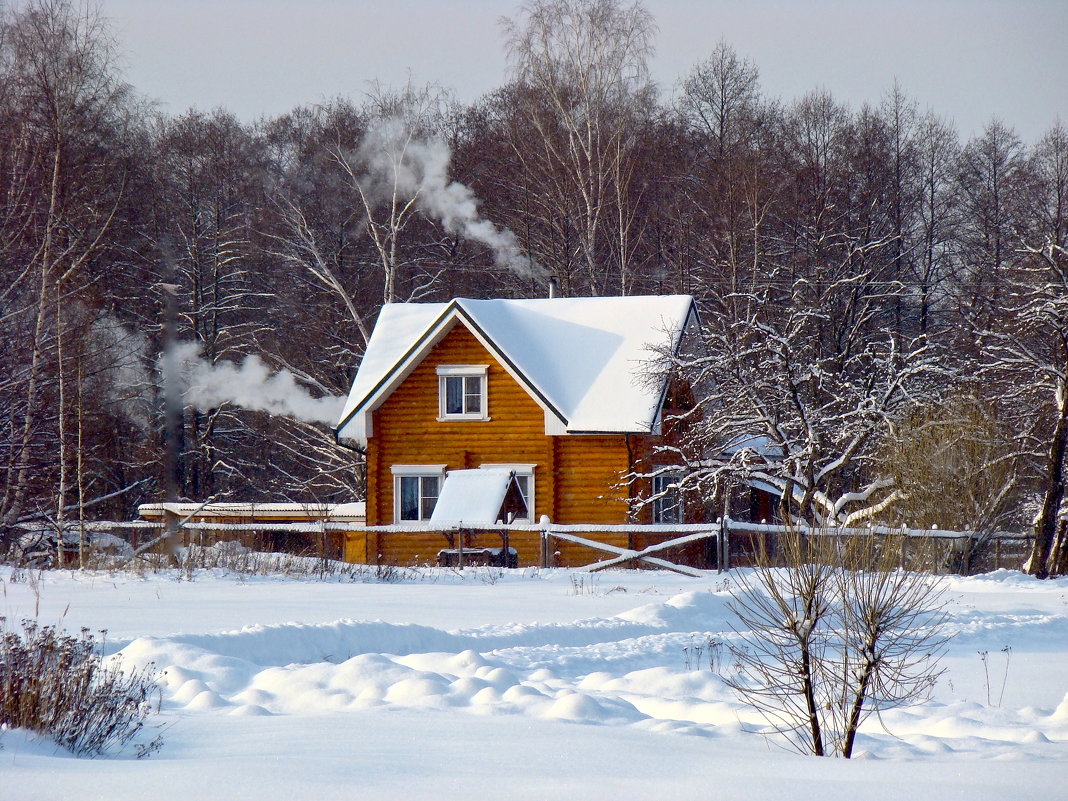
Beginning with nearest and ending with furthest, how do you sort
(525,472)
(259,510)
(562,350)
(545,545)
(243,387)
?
(545,545), (525,472), (562,350), (259,510), (243,387)

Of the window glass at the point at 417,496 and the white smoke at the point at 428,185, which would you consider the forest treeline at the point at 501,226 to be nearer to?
the white smoke at the point at 428,185

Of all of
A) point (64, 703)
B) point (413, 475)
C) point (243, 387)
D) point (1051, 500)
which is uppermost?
point (243, 387)

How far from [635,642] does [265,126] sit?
36995 millimetres

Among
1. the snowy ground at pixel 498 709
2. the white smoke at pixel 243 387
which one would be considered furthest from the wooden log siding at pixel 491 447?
the snowy ground at pixel 498 709

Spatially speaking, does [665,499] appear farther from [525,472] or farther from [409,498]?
[409,498]

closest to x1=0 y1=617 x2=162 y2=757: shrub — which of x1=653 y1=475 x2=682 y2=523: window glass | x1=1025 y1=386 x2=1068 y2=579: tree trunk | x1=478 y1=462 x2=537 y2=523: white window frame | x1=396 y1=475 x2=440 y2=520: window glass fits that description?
x1=1025 y1=386 x2=1068 y2=579: tree trunk

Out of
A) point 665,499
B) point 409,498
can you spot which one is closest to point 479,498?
point 409,498

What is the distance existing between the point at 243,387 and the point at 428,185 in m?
8.54

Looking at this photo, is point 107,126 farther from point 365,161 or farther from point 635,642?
point 635,642

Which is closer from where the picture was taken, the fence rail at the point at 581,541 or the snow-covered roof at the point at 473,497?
the fence rail at the point at 581,541

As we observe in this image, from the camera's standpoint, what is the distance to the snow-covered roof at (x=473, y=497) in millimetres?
23922

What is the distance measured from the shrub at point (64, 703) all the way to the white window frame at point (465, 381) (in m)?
20.5

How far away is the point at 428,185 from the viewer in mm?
36875

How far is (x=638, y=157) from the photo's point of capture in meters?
39.2
